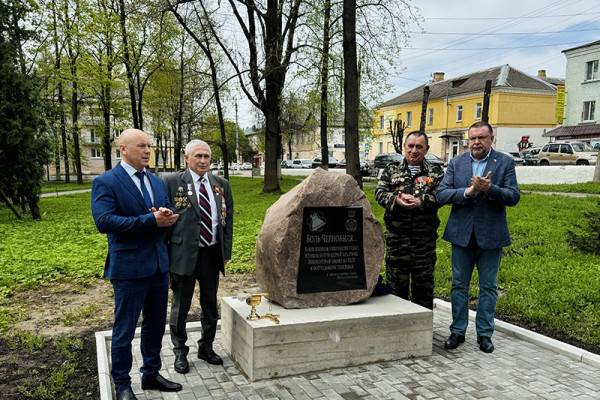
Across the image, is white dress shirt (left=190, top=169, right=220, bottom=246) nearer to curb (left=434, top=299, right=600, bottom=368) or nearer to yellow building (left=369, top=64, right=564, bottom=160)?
curb (left=434, top=299, right=600, bottom=368)

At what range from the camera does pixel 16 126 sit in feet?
43.5

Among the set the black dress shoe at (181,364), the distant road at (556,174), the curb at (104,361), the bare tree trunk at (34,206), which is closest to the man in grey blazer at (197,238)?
the black dress shoe at (181,364)

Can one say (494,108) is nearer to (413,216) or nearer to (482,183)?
(413,216)

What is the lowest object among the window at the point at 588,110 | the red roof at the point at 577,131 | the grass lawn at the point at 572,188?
the grass lawn at the point at 572,188

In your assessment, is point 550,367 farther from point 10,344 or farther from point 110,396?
point 10,344

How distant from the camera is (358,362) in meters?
4.37

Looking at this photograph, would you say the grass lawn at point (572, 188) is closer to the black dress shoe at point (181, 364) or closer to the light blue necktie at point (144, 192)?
the black dress shoe at point (181, 364)

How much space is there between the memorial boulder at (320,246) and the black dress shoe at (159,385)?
3.90 feet

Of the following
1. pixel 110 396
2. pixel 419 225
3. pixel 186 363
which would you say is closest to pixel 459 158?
pixel 419 225

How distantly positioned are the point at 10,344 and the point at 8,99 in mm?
10953

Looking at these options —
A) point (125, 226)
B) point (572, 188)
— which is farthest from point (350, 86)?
point (572, 188)

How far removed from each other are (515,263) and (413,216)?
12.4ft

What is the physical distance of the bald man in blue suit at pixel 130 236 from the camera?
3344mm

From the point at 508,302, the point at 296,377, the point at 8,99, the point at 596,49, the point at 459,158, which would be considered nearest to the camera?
the point at 296,377
